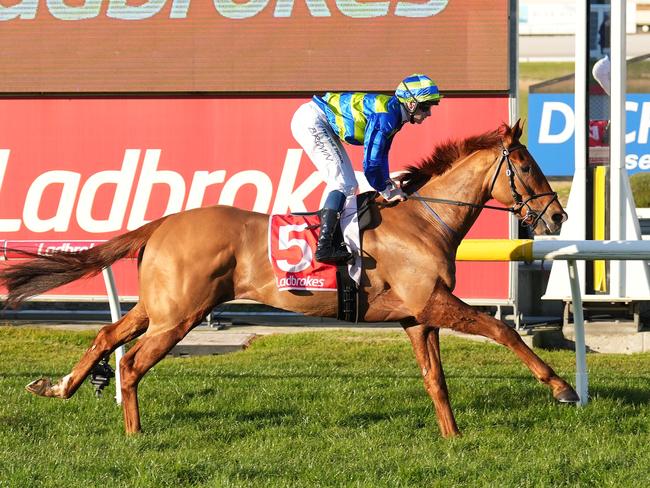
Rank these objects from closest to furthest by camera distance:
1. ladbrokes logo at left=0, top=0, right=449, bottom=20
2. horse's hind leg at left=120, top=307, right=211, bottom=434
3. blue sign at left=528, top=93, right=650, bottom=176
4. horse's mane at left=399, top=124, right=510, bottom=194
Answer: horse's hind leg at left=120, top=307, right=211, bottom=434 < horse's mane at left=399, top=124, right=510, bottom=194 < ladbrokes logo at left=0, top=0, right=449, bottom=20 < blue sign at left=528, top=93, right=650, bottom=176

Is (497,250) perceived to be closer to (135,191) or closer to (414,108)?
(414,108)

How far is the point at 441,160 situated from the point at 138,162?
17.0ft

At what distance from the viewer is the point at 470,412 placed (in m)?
6.37

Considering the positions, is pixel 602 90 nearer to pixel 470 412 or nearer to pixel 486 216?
pixel 486 216

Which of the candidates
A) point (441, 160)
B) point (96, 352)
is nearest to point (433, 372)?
point (441, 160)

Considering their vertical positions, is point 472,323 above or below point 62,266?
below

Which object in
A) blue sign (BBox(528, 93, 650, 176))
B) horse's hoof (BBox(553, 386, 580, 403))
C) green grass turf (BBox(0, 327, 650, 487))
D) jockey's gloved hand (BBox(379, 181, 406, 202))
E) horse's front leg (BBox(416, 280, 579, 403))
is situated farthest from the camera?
blue sign (BBox(528, 93, 650, 176))

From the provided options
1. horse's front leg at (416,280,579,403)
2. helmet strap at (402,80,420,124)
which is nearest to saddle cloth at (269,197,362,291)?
horse's front leg at (416,280,579,403)

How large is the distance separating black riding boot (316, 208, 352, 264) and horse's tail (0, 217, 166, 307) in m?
1.00

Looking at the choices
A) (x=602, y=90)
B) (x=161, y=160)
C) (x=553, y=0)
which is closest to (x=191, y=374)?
(x=161, y=160)

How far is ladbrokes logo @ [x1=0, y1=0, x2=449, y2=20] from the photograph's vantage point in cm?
1064

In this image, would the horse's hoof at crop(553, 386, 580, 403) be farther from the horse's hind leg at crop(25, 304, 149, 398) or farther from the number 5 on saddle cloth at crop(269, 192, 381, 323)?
the horse's hind leg at crop(25, 304, 149, 398)

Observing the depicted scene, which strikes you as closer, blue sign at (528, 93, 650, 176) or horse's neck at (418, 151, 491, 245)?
horse's neck at (418, 151, 491, 245)

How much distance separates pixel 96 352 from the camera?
245 inches
